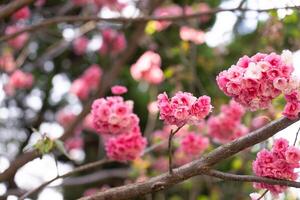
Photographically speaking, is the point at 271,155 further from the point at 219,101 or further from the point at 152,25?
the point at 219,101

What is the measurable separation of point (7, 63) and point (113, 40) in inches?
42.1

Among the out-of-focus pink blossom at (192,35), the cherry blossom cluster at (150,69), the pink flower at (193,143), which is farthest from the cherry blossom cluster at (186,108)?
the out-of-focus pink blossom at (192,35)

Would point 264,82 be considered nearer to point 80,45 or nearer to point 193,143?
point 193,143

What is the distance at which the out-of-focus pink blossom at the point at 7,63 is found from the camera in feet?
17.9

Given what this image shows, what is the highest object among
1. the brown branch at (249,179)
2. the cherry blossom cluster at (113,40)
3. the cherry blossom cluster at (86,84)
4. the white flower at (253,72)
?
the cherry blossom cluster at (113,40)

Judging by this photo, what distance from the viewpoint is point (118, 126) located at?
2.63m

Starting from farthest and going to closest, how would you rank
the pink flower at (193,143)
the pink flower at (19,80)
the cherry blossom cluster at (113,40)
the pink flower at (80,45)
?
the pink flower at (80,45), the pink flower at (19,80), the cherry blossom cluster at (113,40), the pink flower at (193,143)

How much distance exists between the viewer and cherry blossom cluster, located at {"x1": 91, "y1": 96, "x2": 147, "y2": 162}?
8.48 feet

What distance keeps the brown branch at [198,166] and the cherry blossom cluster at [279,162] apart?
0.39 ft

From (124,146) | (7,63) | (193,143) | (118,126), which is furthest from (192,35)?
(118,126)

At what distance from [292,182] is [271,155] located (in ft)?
0.48

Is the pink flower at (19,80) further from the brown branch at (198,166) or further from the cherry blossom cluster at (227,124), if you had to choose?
the brown branch at (198,166)

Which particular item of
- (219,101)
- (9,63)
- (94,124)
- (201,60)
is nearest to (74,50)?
(9,63)

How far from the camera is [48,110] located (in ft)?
20.9
